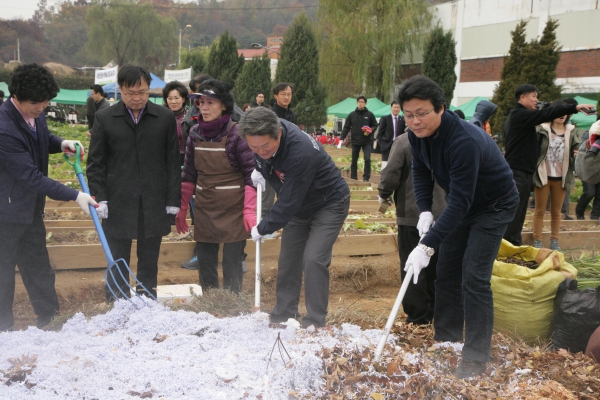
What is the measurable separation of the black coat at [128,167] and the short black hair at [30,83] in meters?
0.51

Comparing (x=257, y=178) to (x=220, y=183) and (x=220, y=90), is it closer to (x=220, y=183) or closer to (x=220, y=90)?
(x=220, y=183)

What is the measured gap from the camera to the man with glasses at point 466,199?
2.96m

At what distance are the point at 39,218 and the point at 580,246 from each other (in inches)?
246

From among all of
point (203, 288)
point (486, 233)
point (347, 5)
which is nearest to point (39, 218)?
point (203, 288)

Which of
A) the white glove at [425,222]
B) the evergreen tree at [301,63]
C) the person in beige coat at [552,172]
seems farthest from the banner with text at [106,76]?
the white glove at [425,222]

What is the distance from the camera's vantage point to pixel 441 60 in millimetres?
27312

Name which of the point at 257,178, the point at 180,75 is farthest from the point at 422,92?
the point at 180,75

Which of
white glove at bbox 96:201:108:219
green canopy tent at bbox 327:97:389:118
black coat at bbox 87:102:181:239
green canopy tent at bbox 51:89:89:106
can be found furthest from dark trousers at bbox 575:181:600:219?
green canopy tent at bbox 51:89:89:106

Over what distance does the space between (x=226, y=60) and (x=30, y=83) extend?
87.1ft

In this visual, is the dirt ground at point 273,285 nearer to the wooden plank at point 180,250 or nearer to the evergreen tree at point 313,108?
the wooden plank at point 180,250

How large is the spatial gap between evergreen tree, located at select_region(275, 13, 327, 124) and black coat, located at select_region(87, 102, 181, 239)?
2228cm

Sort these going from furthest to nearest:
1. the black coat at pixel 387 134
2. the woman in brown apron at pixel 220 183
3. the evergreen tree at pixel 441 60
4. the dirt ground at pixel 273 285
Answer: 1. the evergreen tree at pixel 441 60
2. the black coat at pixel 387 134
3. the dirt ground at pixel 273 285
4. the woman in brown apron at pixel 220 183

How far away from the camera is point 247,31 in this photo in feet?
259

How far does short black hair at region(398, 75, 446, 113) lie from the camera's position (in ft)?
9.59
